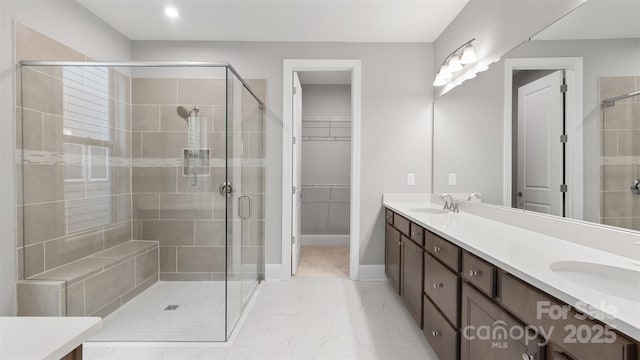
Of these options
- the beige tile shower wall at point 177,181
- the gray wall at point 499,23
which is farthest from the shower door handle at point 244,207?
the gray wall at point 499,23

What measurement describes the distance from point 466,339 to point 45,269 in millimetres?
2725

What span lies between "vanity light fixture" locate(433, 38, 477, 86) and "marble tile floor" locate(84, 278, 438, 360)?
2131mm

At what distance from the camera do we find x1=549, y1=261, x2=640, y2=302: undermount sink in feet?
2.98

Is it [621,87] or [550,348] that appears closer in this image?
[550,348]

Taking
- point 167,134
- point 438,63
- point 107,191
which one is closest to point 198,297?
point 107,191

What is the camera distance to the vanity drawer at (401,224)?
2.20 metres

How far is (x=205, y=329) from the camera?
2010 mm

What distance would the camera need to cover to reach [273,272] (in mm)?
3031

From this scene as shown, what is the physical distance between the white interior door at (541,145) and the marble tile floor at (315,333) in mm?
1174

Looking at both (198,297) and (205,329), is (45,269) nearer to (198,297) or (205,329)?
(198,297)

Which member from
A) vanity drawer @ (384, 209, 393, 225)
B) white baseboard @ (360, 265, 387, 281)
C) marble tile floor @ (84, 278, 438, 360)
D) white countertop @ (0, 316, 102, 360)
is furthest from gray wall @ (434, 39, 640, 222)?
white countertop @ (0, 316, 102, 360)

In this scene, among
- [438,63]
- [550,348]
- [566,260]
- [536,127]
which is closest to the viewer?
[550,348]

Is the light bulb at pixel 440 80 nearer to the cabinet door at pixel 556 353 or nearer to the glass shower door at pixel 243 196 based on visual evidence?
the glass shower door at pixel 243 196

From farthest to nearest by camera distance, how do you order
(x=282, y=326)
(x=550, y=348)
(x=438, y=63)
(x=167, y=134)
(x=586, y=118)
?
(x=438, y=63), (x=167, y=134), (x=282, y=326), (x=586, y=118), (x=550, y=348)
